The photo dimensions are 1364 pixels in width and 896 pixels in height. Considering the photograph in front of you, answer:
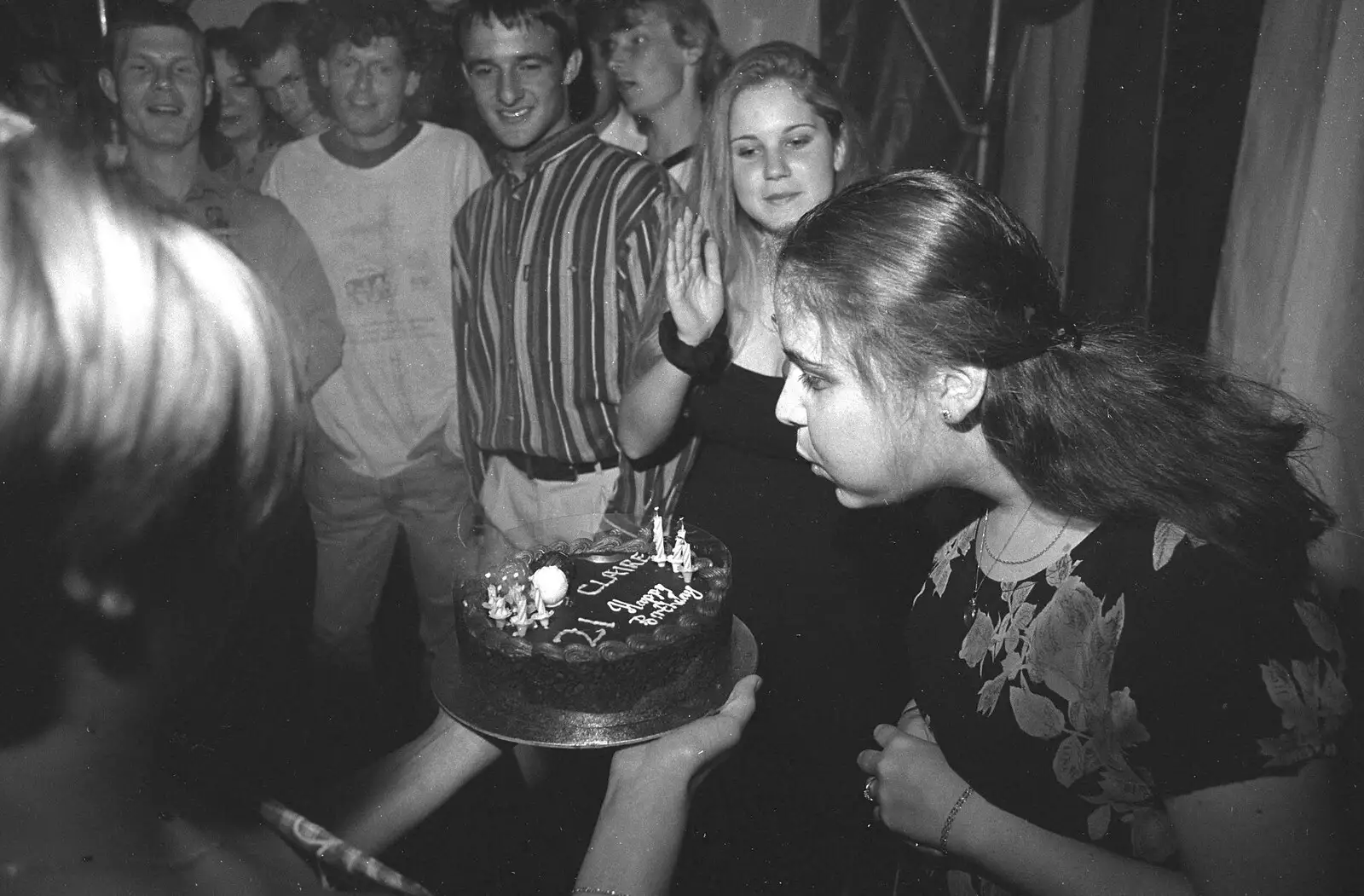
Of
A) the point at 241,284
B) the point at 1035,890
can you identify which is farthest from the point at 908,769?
the point at 241,284

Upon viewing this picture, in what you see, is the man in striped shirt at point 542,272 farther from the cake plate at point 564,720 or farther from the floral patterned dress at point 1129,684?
the floral patterned dress at point 1129,684

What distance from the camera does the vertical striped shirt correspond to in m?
2.06

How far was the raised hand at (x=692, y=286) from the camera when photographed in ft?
6.46

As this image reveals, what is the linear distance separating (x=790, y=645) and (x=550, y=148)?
1.24 metres

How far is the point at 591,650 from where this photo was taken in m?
1.52

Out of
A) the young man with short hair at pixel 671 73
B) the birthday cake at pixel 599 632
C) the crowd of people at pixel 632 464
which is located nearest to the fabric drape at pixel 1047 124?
the crowd of people at pixel 632 464

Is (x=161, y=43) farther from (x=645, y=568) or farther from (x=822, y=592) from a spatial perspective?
(x=822, y=592)

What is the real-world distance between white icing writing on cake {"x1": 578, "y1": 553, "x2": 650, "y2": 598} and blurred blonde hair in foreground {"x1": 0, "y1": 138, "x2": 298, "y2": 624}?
72cm

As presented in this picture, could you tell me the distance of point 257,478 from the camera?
192cm

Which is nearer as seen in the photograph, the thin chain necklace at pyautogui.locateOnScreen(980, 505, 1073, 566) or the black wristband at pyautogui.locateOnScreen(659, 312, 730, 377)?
the thin chain necklace at pyautogui.locateOnScreen(980, 505, 1073, 566)

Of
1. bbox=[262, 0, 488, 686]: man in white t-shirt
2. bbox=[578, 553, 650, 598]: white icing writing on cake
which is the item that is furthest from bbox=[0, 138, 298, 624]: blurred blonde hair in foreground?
bbox=[578, 553, 650, 598]: white icing writing on cake

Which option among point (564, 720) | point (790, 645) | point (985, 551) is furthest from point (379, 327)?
point (985, 551)

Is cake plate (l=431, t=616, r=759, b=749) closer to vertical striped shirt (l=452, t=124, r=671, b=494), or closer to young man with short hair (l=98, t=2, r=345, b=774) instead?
young man with short hair (l=98, t=2, r=345, b=774)

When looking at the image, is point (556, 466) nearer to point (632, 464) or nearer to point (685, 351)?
point (632, 464)
